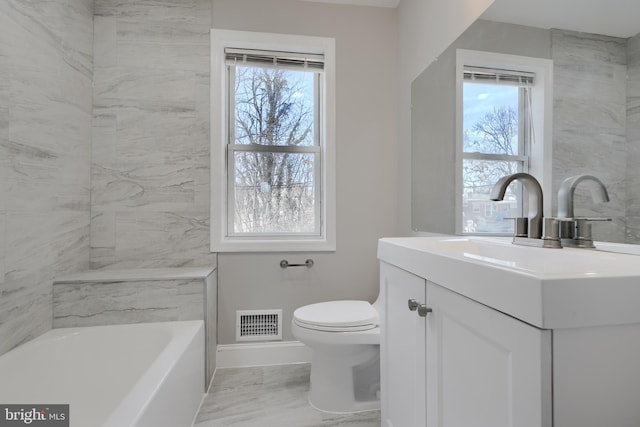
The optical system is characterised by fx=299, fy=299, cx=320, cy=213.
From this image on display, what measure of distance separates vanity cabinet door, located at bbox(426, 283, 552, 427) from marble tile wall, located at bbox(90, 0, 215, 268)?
1555mm

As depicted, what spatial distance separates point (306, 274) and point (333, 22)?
1716 millimetres

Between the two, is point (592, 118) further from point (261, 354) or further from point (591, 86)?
point (261, 354)

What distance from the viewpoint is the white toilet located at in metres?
1.42

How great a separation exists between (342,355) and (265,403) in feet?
1.61

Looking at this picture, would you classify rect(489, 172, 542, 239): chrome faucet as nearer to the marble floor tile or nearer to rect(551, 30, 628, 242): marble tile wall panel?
rect(551, 30, 628, 242): marble tile wall panel

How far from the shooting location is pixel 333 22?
203 cm

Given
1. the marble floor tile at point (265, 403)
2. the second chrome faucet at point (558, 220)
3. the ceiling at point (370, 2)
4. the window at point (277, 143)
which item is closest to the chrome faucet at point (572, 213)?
the second chrome faucet at point (558, 220)

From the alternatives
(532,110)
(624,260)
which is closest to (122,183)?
(532,110)

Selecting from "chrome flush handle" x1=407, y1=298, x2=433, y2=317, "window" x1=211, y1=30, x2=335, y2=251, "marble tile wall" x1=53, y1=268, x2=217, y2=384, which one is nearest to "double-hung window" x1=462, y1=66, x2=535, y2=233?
"chrome flush handle" x1=407, y1=298, x2=433, y2=317

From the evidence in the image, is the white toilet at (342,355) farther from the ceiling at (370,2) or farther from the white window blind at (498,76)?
the ceiling at (370,2)

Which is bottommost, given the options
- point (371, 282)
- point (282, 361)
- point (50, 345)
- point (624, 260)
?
point (282, 361)

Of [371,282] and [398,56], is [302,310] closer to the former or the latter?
[371,282]

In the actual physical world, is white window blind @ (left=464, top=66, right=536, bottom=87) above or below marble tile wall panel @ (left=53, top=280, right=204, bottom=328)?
above

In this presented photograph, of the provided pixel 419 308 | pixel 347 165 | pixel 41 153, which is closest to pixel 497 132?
pixel 419 308
